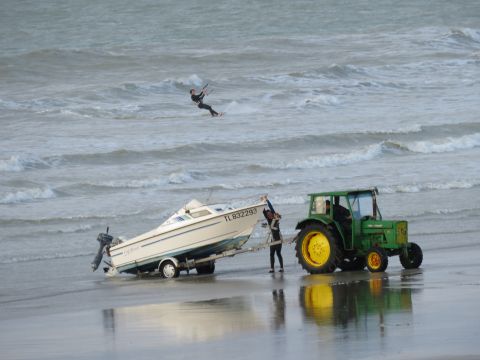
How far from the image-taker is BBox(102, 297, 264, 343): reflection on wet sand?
11922 millimetres

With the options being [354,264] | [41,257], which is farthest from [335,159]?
[354,264]

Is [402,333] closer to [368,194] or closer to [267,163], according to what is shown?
[368,194]

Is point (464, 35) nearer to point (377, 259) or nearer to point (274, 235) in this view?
point (274, 235)

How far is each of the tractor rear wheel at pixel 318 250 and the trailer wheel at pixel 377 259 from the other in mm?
500

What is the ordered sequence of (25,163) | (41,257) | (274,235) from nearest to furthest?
(274,235)
(41,257)
(25,163)

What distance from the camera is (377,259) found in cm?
1662

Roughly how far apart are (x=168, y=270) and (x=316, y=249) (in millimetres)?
2719

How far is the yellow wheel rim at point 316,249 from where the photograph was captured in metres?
17.2

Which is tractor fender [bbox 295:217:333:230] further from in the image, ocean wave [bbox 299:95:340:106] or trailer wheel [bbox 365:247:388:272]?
ocean wave [bbox 299:95:340:106]

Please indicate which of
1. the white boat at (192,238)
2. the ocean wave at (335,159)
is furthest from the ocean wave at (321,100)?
the white boat at (192,238)

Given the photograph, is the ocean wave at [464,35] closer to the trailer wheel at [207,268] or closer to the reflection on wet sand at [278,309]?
the trailer wheel at [207,268]

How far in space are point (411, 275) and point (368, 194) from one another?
6.37ft

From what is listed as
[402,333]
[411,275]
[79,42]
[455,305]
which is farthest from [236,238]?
[79,42]

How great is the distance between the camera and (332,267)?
1697 centimetres
